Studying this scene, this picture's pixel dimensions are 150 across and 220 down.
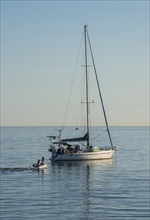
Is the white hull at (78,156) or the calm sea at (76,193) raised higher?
the white hull at (78,156)

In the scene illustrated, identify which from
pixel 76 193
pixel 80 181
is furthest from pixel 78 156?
pixel 76 193

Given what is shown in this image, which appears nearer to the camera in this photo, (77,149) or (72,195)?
(72,195)

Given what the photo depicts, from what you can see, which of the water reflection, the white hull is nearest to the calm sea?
the water reflection

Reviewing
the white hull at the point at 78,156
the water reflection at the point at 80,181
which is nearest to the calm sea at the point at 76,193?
the water reflection at the point at 80,181

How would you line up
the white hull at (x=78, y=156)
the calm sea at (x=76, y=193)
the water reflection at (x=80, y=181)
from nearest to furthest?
the calm sea at (x=76, y=193)
the water reflection at (x=80, y=181)
the white hull at (x=78, y=156)

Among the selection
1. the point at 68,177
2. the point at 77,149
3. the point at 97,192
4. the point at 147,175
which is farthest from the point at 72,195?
the point at 77,149

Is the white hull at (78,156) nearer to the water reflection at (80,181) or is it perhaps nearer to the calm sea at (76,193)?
the water reflection at (80,181)

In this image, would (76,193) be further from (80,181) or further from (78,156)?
(78,156)

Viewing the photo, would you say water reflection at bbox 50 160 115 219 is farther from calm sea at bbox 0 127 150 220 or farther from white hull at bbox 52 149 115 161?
white hull at bbox 52 149 115 161

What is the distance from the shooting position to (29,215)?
3612cm

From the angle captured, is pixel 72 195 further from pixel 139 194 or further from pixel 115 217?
pixel 115 217

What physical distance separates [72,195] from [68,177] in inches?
560

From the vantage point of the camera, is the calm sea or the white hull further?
the white hull

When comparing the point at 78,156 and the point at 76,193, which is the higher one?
the point at 78,156
